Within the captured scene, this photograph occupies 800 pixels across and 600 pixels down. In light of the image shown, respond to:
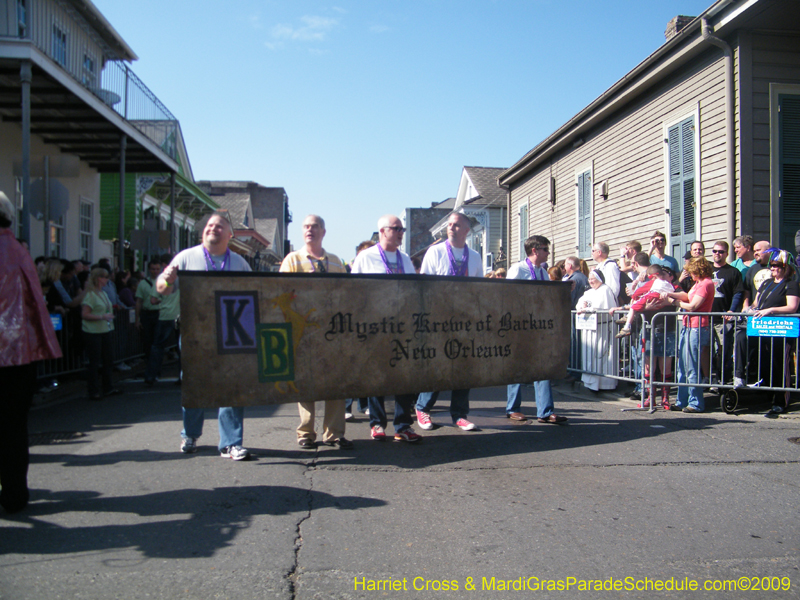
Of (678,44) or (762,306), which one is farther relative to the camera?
(678,44)

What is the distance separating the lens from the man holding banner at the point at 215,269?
5223 mm

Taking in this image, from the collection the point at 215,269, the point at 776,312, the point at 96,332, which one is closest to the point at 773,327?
the point at 776,312

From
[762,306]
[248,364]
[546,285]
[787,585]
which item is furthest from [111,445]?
[762,306]

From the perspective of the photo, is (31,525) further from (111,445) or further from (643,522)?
(643,522)

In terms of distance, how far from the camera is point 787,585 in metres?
3.08

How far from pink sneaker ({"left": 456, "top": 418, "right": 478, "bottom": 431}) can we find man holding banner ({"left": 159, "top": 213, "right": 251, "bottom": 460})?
2255 millimetres

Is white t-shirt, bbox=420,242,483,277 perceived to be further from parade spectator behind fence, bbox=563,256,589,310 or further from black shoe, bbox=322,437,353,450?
parade spectator behind fence, bbox=563,256,589,310

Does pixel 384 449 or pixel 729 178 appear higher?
pixel 729 178

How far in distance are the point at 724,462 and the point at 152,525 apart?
4.43 m

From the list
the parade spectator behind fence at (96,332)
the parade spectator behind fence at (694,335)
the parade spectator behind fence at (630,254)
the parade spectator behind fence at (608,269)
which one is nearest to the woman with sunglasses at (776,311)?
the parade spectator behind fence at (694,335)

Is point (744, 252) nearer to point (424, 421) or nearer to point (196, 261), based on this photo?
point (424, 421)

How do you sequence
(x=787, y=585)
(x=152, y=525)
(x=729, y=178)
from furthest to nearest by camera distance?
(x=729, y=178)
(x=152, y=525)
(x=787, y=585)

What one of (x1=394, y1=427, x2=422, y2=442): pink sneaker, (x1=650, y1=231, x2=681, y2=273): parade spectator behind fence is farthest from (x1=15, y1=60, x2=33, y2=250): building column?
(x1=650, y1=231, x2=681, y2=273): parade spectator behind fence

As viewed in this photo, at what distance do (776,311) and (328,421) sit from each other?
17.2 ft
